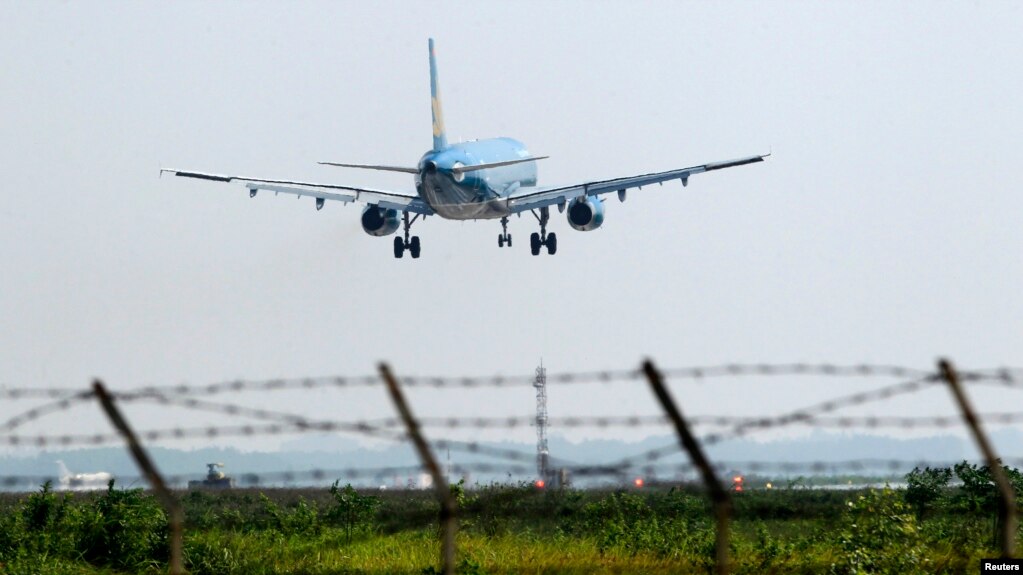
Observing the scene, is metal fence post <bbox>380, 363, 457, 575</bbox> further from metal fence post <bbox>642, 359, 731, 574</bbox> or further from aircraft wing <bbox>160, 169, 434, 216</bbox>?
aircraft wing <bbox>160, 169, 434, 216</bbox>

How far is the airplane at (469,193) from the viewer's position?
68562 mm

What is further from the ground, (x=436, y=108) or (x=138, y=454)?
(x=436, y=108)

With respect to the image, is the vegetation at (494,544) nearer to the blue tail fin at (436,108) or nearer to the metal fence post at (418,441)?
the metal fence post at (418,441)

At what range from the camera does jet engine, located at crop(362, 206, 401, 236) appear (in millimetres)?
71375

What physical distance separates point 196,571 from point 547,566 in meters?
6.07

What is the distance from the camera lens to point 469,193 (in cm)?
6956

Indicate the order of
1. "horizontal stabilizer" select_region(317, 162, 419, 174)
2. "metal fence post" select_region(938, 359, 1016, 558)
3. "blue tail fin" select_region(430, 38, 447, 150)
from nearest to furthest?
"metal fence post" select_region(938, 359, 1016, 558) < "horizontal stabilizer" select_region(317, 162, 419, 174) < "blue tail fin" select_region(430, 38, 447, 150)

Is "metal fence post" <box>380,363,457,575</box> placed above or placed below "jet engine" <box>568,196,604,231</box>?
below

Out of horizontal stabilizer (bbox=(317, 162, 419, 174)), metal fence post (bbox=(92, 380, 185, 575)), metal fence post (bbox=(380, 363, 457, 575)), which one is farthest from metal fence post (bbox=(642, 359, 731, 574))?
horizontal stabilizer (bbox=(317, 162, 419, 174))

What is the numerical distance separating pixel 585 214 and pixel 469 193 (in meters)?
5.60

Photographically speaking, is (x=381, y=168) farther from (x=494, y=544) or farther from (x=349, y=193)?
(x=494, y=544)

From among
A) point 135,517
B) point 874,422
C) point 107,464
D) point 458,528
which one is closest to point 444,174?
point 458,528

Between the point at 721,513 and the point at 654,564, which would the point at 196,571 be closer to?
the point at 654,564

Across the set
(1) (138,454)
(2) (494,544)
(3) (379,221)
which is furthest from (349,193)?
(1) (138,454)
